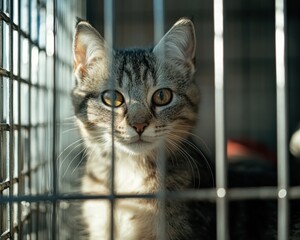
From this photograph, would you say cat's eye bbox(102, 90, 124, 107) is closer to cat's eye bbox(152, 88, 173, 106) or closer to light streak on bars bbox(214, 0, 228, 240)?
cat's eye bbox(152, 88, 173, 106)

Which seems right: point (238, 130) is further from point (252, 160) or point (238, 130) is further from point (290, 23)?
point (252, 160)

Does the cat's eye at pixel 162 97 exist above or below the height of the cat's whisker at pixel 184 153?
above

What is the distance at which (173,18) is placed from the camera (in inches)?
127

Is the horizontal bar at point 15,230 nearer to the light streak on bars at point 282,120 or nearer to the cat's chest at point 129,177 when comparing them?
the cat's chest at point 129,177

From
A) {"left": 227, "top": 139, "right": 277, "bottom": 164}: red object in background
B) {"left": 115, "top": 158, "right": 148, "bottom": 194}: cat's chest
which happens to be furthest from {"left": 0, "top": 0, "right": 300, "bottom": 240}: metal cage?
{"left": 227, "top": 139, "right": 277, "bottom": 164}: red object in background

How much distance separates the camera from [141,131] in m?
1.26

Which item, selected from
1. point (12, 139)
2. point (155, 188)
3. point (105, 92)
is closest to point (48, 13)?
point (105, 92)

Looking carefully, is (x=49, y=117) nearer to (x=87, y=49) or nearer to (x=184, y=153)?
(x=87, y=49)

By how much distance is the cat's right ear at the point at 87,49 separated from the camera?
1.33 meters

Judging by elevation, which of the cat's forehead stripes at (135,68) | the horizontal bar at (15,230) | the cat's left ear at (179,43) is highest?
the cat's left ear at (179,43)

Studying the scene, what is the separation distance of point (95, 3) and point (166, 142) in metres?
1.67

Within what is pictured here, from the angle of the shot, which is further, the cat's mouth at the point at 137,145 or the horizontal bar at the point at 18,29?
the cat's mouth at the point at 137,145

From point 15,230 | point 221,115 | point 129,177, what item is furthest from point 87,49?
point 221,115

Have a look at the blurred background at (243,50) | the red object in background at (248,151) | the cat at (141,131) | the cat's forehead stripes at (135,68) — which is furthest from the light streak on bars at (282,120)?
the blurred background at (243,50)
